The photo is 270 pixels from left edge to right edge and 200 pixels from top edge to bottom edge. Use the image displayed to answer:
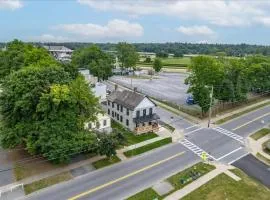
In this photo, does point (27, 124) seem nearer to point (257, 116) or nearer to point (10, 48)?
point (257, 116)

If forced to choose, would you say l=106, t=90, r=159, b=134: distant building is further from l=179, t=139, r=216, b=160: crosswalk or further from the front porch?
l=179, t=139, r=216, b=160: crosswalk

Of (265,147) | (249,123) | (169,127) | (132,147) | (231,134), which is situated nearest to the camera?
(132,147)

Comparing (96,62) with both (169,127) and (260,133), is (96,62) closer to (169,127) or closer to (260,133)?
(169,127)

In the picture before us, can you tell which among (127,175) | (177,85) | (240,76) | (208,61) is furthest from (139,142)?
(177,85)

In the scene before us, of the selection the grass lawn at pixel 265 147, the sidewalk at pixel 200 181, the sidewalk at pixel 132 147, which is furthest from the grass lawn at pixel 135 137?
the grass lawn at pixel 265 147

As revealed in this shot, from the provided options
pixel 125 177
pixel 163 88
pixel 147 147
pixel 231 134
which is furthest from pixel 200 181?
pixel 163 88

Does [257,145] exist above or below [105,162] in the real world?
below
